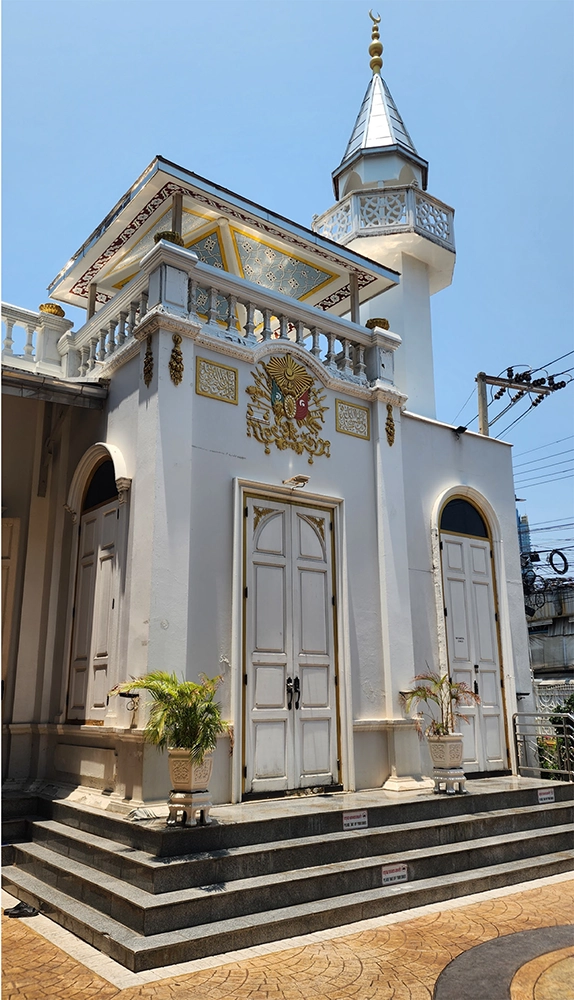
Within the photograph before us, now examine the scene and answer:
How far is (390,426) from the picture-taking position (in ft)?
28.4

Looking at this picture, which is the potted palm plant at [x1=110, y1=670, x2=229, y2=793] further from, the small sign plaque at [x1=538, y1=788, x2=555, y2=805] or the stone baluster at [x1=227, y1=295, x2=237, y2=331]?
the small sign plaque at [x1=538, y1=788, x2=555, y2=805]

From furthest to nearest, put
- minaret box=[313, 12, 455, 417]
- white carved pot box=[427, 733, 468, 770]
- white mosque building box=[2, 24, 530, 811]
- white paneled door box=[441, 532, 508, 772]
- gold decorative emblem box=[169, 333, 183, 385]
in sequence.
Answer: minaret box=[313, 12, 455, 417], white paneled door box=[441, 532, 508, 772], white carved pot box=[427, 733, 468, 770], gold decorative emblem box=[169, 333, 183, 385], white mosque building box=[2, 24, 530, 811]

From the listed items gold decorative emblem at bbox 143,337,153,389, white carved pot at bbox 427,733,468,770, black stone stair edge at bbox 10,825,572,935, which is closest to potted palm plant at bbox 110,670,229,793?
black stone stair edge at bbox 10,825,572,935

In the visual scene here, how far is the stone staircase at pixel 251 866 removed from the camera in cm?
463

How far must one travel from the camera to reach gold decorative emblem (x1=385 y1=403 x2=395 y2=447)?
8.61 metres

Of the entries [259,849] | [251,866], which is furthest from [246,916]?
[259,849]

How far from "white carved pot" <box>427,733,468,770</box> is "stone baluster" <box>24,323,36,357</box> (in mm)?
6671

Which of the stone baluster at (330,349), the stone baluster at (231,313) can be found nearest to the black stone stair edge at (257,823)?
the stone baluster at (231,313)

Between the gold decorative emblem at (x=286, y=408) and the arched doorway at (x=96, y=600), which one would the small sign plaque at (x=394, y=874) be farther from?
the gold decorative emblem at (x=286, y=408)

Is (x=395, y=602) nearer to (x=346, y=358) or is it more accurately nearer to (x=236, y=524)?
(x=236, y=524)

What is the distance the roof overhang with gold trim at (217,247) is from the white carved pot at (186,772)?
5.38m

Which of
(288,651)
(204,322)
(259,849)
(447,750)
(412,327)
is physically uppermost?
(412,327)

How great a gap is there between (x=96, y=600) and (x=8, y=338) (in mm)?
3880

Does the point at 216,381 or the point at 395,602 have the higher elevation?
the point at 216,381
